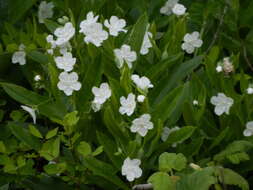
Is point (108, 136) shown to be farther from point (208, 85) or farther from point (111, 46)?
point (208, 85)

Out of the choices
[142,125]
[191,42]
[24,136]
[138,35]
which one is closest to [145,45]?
[138,35]

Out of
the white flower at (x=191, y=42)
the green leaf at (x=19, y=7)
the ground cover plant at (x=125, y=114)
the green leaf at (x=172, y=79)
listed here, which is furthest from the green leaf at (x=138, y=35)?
the green leaf at (x=19, y=7)

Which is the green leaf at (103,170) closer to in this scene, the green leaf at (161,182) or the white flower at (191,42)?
the green leaf at (161,182)

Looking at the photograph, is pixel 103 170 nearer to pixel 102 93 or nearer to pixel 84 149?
pixel 84 149

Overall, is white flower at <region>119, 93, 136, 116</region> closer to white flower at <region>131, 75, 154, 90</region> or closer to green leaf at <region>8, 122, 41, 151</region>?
white flower at <region>131, 75, 154, 90</region>

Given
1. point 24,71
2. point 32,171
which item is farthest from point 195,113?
point 24,71
